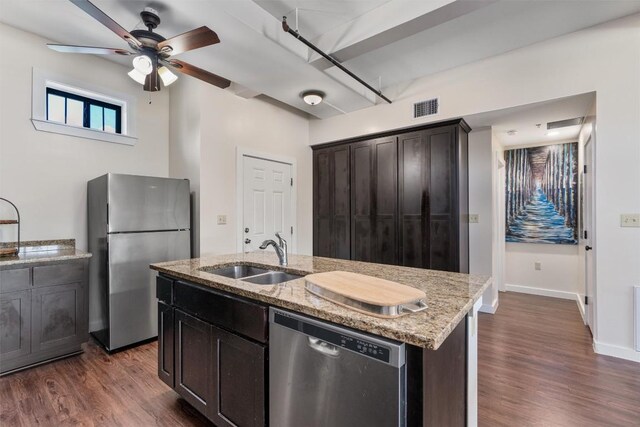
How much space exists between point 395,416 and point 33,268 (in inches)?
119

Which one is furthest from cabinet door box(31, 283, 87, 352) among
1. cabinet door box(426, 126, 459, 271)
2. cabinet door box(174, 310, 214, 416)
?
cabinet door box(426, 126, 459, 271)

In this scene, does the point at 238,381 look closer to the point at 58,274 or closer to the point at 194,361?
the point at 194,361

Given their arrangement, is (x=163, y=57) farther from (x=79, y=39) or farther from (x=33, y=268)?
(x=33, y=268)

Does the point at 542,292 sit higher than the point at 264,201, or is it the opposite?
the point at 264,201

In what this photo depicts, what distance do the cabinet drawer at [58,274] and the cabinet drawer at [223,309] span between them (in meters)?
1.44

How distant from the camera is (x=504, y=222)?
4973 mm

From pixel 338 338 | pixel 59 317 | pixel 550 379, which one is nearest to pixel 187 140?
pixel 59 317

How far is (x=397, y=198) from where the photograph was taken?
3965mm

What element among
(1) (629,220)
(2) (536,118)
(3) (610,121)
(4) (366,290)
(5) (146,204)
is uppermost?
(2) (536,118)

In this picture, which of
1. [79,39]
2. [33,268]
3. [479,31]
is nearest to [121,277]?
[33,268]

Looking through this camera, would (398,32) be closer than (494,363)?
Yes

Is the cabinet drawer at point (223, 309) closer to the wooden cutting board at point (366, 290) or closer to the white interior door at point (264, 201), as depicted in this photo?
the wooden cutting board at point (366, 290)

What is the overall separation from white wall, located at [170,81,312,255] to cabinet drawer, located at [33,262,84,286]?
1.12 metres

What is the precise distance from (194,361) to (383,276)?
126cm
